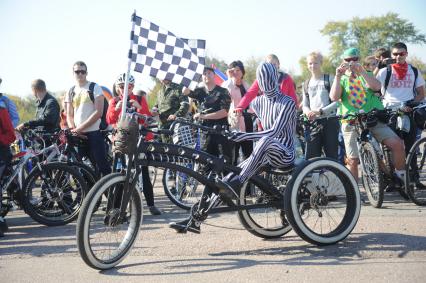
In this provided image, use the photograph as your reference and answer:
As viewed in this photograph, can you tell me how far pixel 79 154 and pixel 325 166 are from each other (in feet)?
14.2

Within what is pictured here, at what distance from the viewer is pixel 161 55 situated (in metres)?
5.68

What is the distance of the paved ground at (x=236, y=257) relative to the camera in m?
4.15

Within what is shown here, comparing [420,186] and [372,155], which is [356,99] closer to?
[372,155]

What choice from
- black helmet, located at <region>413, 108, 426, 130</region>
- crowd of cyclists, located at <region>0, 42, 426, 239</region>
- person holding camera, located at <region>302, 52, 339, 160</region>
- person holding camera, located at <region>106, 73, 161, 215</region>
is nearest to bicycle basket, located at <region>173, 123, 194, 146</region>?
crowd of cyclists, located at <region>0, 42, 426, 239</region>

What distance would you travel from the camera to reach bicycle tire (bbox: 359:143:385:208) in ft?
21.5

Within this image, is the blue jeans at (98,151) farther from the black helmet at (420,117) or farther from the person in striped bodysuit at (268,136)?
the black helmet at (420,117)

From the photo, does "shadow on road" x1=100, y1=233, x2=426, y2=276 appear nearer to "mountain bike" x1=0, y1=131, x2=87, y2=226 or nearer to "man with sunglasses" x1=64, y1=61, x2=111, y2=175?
"mountain bike" x1=0, y1=131, x2=87, y2=226

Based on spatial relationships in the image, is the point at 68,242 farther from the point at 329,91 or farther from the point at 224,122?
the point at 329,91

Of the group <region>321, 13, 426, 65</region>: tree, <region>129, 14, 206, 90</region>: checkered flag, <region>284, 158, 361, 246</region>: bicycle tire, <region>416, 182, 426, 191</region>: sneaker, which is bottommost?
<region>416, 182, 426, 191</region>: sneaker

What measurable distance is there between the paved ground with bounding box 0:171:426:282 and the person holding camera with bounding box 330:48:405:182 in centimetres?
101

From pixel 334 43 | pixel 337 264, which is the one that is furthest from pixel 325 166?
pixel 334 43

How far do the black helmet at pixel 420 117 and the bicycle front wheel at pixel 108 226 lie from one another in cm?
457

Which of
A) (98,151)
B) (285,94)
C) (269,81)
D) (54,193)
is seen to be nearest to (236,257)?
(269,81)

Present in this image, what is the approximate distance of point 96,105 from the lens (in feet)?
25.1
